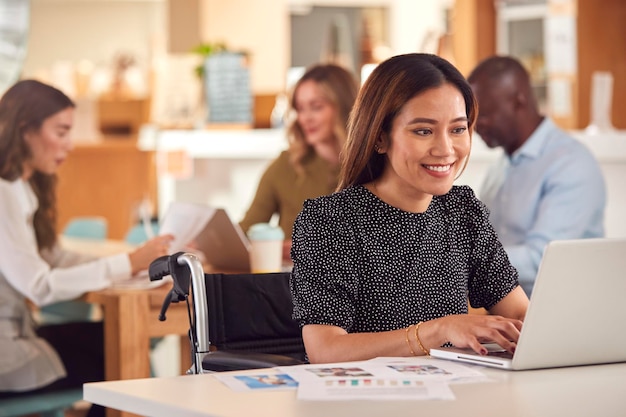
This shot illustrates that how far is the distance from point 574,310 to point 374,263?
0.49 m

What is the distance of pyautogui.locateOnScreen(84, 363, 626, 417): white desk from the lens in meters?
1.41

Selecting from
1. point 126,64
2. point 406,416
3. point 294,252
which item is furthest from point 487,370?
point 126,64

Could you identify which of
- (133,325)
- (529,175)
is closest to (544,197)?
(529,175)

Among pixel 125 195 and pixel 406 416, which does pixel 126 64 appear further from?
pixel 406 416

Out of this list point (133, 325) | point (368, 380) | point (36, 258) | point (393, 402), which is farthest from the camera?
point (36, 258)

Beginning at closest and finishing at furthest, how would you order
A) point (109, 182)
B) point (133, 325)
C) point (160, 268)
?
point (160, 268) < point (133, 325) < point (109, 182)

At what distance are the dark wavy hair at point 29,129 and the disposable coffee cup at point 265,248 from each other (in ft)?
1.94

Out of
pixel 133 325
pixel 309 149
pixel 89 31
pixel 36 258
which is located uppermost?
pixel 89 31

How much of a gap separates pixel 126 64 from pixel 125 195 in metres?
1.59

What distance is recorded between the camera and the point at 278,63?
8125 mm

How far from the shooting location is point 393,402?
1.46 m

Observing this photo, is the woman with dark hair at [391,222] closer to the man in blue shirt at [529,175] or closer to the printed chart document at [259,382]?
the printed chart document at [259,382]

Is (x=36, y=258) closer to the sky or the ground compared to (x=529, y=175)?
closer to the ground

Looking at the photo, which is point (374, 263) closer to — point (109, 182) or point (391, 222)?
point (391, 222)
